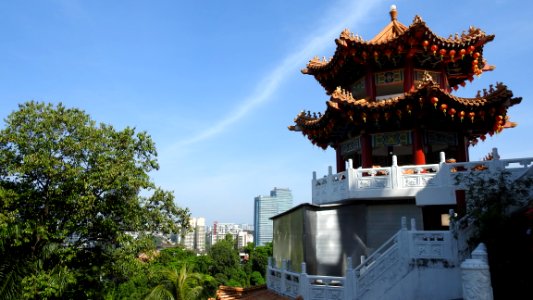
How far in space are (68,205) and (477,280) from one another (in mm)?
13523

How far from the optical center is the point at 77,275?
15023mm

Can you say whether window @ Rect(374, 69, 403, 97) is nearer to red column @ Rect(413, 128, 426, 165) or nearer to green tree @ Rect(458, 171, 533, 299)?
red column @ Rect(413, 128, 426, 165)

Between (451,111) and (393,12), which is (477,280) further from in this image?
(393,12)

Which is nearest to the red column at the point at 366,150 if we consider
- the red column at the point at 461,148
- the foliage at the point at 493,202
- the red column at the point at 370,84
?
the red column at the point at 370,84

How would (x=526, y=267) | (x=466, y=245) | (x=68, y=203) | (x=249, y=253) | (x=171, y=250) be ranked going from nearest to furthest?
(x=526, y=267)
(x=466, y=245)
(x=68, y=203)
(x=171, y=250)
(x=249, y=253)

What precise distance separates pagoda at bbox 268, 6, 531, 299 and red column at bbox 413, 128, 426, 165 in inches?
1.3

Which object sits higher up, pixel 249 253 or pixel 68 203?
pixel 68 203

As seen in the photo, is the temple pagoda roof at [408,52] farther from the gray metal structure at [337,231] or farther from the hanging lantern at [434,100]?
the gray metal structure at [337,231]

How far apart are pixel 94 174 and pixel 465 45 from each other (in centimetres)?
1320

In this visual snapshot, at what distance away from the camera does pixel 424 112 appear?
42.4ft

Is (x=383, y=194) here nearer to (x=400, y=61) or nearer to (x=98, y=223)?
(x=400, y=61)

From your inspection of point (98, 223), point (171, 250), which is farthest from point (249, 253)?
point (98, 223)

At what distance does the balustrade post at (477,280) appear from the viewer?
588 cm

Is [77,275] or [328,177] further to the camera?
[77,275]
